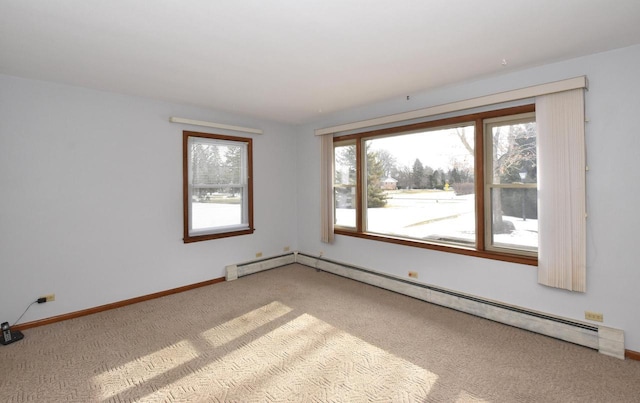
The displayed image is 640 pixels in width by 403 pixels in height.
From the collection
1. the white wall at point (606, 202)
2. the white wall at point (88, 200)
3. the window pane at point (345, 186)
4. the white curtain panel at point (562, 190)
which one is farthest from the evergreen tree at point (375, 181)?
the white wall at point (88, 200)

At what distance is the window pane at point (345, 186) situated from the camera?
4734 mm

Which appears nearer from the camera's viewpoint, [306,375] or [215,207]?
[306,375]

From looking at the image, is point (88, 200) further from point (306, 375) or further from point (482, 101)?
point (482, 101)

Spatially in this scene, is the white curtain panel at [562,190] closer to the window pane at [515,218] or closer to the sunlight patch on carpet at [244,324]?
the window pane at [515,218]

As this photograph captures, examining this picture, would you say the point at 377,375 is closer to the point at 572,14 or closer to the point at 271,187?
the point at 572,14

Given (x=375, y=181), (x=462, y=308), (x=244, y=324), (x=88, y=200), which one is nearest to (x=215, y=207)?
(x=88, y=200)

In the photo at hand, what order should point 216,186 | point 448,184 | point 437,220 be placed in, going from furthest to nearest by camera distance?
point 216,186, point 437,220, point 448,184

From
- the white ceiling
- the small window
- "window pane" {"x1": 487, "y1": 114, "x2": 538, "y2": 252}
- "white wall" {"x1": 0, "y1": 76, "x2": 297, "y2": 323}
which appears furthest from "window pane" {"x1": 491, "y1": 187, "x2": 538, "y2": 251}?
"white wall" {"x1": 0, "y1": 76, "x2": 297, "y2": 323}

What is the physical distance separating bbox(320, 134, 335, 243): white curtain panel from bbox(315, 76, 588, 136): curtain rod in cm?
49

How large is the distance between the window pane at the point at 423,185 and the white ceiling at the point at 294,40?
78 centimetres

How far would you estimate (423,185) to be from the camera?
393 centimetres

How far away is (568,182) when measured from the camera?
2646 mm

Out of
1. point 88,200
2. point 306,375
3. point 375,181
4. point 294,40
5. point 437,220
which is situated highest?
point 294,40

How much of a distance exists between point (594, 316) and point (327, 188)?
135 inches
